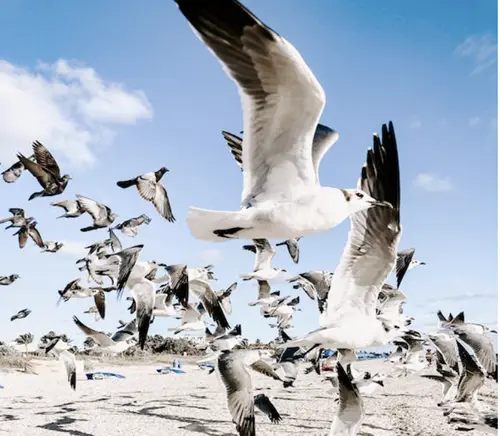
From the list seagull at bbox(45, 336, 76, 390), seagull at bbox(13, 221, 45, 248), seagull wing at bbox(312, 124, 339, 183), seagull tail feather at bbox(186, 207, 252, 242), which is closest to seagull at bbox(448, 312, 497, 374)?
seagull wing at bbox(312, 124, 339, 183)

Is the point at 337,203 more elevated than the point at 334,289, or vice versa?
the point at 337,203

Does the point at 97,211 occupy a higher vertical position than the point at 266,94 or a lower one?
higher

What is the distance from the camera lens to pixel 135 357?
1464 inches

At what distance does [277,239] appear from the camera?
5.48 metres

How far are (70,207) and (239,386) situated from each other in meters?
7.22

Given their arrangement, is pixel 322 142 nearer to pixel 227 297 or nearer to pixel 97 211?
pixel 97 211

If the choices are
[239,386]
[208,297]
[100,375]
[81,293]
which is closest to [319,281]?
[208,297]

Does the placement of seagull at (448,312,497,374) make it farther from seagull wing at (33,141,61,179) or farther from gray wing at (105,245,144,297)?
seagull wing at (33,141,61,179)

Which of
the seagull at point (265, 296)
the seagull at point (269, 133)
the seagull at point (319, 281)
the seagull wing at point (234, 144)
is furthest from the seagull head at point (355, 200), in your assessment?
the seagull at point (265, 296)

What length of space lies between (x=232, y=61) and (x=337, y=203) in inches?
60.6

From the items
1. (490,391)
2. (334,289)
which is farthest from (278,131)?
(490,391)

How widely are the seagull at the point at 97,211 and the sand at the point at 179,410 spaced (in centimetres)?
419

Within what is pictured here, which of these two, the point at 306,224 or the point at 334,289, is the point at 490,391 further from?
the point at 306,224

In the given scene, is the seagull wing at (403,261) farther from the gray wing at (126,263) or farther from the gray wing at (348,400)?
the gray wing at (126,263)
